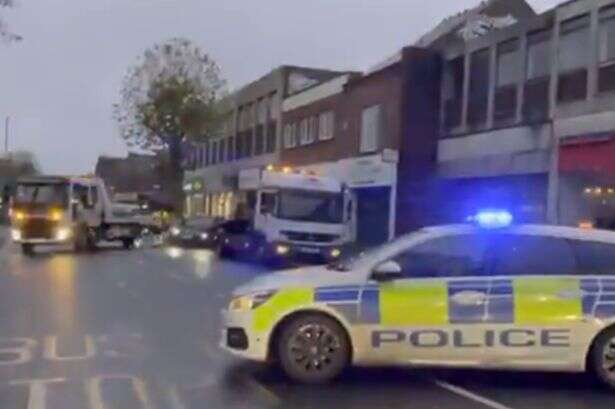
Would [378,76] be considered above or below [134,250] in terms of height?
above

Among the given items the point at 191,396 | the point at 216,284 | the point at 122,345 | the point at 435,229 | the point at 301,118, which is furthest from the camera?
the point at 301,118

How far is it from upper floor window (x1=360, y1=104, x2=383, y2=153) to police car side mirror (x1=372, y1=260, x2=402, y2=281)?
30.8m

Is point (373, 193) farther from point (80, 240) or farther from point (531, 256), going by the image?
point (531, 256)

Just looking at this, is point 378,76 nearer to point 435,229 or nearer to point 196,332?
point 196,332

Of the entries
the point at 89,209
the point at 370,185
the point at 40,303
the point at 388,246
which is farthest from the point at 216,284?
the point at 370,185

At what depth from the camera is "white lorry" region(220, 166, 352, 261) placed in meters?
28.8

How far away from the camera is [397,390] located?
9.45 metres

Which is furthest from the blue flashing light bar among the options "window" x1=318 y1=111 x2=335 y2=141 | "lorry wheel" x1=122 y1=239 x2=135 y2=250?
"window" x1=318 y1=111 x2=335 y2=141

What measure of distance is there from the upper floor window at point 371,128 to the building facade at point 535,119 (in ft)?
13.3

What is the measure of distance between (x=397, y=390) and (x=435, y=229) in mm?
1509

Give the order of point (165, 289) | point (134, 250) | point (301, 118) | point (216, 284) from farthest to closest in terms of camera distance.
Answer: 1. point (301, 118)
2. point (134, 250)
3. point (216, 284)
4. point (165, 289)

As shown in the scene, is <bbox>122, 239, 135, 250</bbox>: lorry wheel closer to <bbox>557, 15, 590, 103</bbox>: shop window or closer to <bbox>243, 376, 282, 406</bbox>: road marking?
<bbox>557, 15, 590, 103</bbox>: shop window

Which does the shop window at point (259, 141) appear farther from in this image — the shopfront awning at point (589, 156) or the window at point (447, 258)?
the window at point (447, 258)

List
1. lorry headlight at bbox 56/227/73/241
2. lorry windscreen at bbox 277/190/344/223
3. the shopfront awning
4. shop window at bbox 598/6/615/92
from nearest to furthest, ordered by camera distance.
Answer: the shopfront awning
shop window at bbox 598/6/615/92
lorry windscreen at bbox 277/190/344/223
lorry headlight at bbox 56/227/73/241
